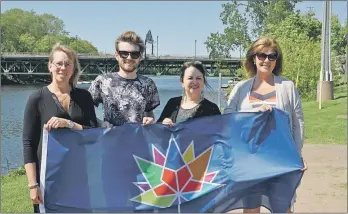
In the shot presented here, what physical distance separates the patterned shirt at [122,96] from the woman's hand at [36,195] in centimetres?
92

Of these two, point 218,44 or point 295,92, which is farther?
point 218,44

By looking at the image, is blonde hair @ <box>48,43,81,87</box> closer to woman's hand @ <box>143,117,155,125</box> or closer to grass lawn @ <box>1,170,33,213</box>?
woman's hand @ <box>143,117,155,125</box>

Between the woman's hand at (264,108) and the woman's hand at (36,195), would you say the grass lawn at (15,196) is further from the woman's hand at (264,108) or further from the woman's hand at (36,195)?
the woman's hand at (264,108)

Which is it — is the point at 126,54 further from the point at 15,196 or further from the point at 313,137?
the point at 313,137

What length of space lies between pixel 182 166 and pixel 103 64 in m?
59.2

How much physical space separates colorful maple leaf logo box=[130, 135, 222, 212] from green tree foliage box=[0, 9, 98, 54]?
302 feet

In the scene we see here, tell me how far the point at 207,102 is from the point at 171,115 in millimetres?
370

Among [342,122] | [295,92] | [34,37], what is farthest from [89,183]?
[34,37]

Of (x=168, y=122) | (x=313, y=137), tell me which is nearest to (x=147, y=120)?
(x=168, y=122)

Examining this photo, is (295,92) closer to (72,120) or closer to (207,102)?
(207,102)

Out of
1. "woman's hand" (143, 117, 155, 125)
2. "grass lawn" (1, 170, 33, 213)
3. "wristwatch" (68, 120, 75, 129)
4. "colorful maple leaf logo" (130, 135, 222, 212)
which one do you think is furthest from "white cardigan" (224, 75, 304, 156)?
"grass lawn" (1, 170, 33, 213)

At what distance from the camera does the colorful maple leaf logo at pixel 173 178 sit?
438 cm

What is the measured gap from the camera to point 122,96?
4453mm

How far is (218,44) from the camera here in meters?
65.2
